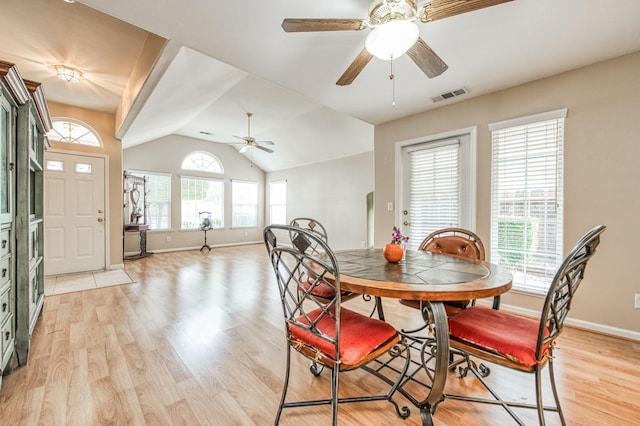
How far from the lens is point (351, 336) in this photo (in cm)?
128

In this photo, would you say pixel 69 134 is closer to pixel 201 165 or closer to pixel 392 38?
pixel 201 165

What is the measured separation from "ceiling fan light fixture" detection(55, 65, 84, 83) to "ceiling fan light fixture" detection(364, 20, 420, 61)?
3875 mm

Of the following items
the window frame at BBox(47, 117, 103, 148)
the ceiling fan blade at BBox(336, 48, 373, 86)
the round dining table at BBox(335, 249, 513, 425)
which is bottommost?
the round dining table at BBox(335, 249, 513, 425)

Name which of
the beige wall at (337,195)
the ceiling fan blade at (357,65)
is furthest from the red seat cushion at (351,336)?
the beige wall at (337,195)

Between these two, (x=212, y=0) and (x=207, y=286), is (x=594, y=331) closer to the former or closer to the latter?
(x=212, y=0)

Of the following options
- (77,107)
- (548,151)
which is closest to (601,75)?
(548,151)

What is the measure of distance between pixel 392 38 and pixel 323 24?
0.41 m

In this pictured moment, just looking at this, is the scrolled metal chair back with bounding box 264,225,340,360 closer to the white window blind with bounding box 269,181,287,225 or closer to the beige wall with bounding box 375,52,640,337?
the beige wall with bounding box 375,52,640,337

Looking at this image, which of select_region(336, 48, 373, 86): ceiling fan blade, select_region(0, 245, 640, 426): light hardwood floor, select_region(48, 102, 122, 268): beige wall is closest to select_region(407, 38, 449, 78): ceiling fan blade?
select_region(336, 48, 373, 86): ceiling fan blade

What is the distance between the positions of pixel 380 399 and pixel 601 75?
333 centimetres

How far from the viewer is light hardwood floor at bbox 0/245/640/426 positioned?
141 centimetres

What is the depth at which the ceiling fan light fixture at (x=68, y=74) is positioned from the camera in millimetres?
3243

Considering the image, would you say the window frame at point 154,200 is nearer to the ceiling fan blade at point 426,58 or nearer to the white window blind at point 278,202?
the white window blind at point 278,202

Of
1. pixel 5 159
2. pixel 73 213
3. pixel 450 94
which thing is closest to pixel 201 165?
pixel 73 213
